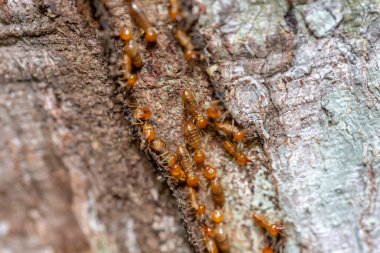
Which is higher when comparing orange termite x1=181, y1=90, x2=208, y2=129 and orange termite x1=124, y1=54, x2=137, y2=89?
orange termite x1=124, y1=54, x2=137, y2=89

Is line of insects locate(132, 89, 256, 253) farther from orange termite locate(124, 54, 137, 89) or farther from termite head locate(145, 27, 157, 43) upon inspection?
termite head locate(145, 27, 157, 43)

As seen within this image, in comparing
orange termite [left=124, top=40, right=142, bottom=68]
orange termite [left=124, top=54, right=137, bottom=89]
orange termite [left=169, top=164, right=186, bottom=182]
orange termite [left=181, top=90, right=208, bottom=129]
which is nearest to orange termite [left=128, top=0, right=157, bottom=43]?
orange termite [left=124, top=40, right=142, bottom=68]

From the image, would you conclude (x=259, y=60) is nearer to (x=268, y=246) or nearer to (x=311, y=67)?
(x=311, y=67)

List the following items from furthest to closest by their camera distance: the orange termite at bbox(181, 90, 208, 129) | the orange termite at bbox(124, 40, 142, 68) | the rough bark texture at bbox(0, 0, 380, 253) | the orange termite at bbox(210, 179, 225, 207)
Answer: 1. the orange termite at bbox(210, 179, 225, 207)
2. the orange termite at bbox(181, 90, 208, 129)
3. the orange termite at bbox(124, 40, 142, 68)
4. the rough bark texture at bbox(0, 0, 380, 253)

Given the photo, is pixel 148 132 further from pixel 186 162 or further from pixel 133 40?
pixel 133 40

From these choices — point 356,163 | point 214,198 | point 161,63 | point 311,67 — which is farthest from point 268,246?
point 161,63

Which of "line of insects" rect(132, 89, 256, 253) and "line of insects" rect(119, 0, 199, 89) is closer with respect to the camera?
"line of insects" rect(119, 0, 199, 89)
